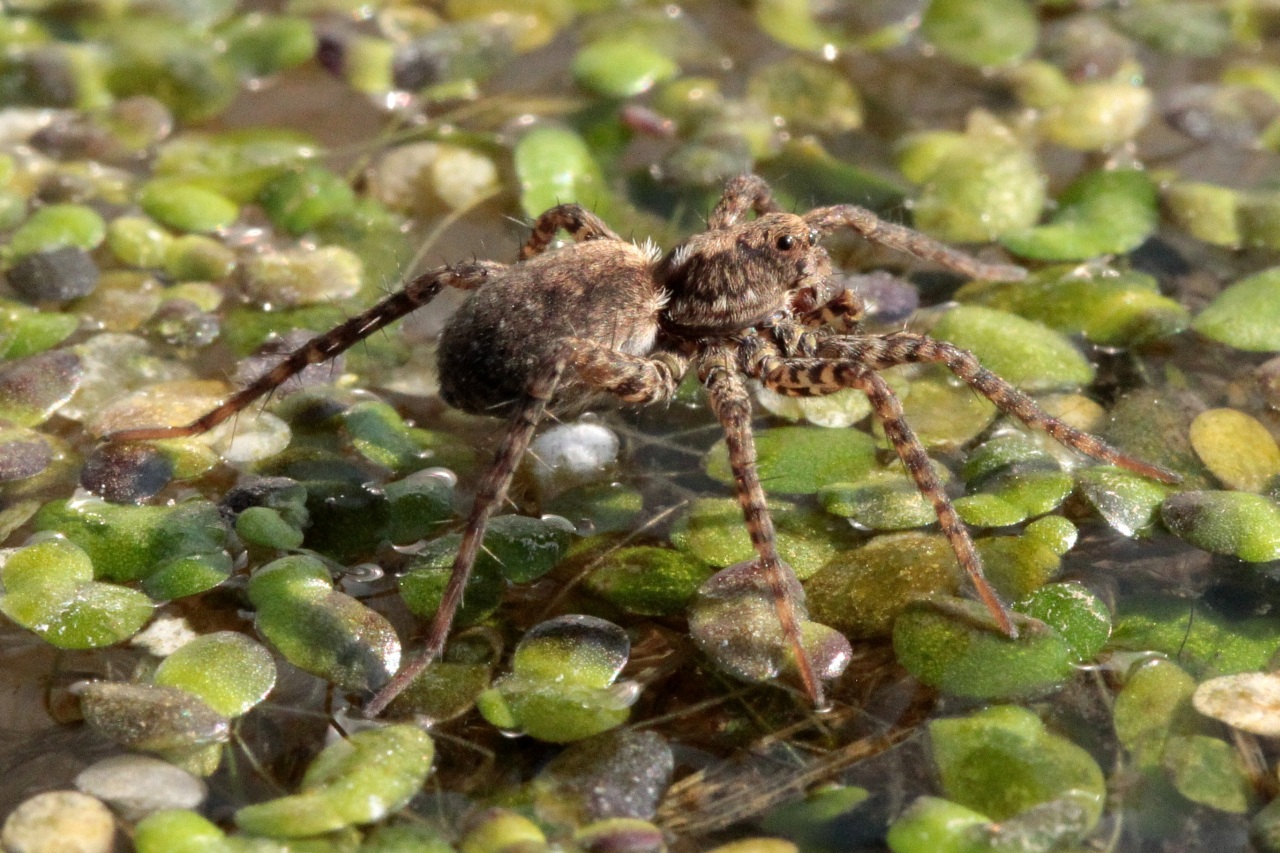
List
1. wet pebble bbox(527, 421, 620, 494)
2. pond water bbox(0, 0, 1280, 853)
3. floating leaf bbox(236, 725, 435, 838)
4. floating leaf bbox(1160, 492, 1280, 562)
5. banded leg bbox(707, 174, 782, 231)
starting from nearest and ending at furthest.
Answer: floating leaf bbox(236, 725, 435, 838) < pond water bbox(0, 0, 1280, 853) < floating leaf bbox(1160, 492, 1280, 562) < wet pebble bbox(527, 421, 620, 494) < banded leg bbox(707, 174, 782, 231)

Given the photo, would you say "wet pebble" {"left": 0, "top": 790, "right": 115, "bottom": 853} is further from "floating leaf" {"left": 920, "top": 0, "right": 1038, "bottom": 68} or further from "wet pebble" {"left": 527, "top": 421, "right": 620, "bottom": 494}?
"floating leaf" {"left": 920, "top": 0, "right": 1038, "bottom": 68}

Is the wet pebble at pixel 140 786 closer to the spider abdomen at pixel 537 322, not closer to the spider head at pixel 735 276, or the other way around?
the spider abdomen at pixel 537 322

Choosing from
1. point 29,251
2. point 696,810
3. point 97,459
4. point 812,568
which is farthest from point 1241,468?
point 29,251

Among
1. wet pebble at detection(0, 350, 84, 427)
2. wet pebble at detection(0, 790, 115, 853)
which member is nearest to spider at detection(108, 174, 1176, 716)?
wet pebble at detection(0, 350, 84, 427)

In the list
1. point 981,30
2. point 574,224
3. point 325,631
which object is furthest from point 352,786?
point 981,30

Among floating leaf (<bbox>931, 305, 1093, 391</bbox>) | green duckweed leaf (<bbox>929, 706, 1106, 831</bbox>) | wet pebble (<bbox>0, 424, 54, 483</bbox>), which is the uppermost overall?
floating leaf (<bbox>931, 305, 1093, 391</bbox>)

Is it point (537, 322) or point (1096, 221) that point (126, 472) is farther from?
point (1096, 221)

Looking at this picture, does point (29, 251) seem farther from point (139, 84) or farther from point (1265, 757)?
point (1265, 757)
